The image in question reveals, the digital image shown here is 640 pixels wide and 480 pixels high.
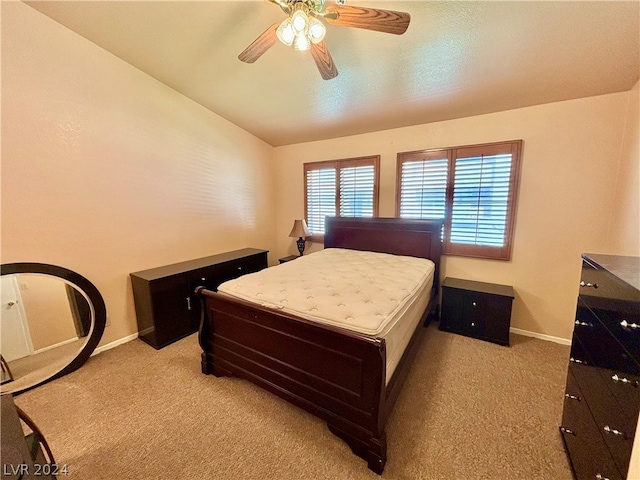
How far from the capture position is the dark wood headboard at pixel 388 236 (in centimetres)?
307

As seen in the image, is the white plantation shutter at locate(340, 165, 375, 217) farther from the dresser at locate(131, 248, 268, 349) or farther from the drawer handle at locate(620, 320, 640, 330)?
the drawer handle at locate(620, 320, 640, 330)

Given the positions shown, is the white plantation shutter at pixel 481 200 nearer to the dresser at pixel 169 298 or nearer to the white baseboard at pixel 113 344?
the dresser at pixel 169 298

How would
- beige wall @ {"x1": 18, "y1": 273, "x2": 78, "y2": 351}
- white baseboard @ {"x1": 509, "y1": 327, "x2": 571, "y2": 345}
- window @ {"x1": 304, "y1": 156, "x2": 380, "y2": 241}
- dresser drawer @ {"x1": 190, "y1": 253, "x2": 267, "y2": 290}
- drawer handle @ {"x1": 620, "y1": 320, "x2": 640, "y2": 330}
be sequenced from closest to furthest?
drawer handle @ {"x1": 620, "y1": 320, "x2": 640, "y2": 330}, beige wall @ {"x1": 18, "y1": 273, "x2": 78, "y2": 351}, white baseboard @ {"x1": 509, "y1": 327, "x2": 571, "y2": 345}, dresser drawer @ {"x1": 190, "y1": 253, "x2": 267, "y2": 290}, window @ {"x1": 304, "y1": 156, "x2": 380, "y2": 241}

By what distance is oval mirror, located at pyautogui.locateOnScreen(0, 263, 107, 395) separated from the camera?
2.05 meters

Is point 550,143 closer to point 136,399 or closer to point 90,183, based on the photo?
point 136,399

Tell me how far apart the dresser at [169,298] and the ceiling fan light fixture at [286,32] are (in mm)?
2367

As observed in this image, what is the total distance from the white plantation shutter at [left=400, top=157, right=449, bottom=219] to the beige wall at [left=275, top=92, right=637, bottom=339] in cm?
27

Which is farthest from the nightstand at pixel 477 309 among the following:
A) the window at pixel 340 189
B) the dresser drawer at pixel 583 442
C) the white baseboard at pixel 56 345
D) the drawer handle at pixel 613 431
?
the white baseboard at pixel 56 345

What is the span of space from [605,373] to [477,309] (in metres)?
1.64

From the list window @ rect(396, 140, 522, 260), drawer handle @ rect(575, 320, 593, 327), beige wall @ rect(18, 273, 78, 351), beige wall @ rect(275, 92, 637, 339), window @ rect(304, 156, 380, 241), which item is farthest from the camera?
window @ rect(304, 156, 380, 241)

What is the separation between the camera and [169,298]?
2.67 meters

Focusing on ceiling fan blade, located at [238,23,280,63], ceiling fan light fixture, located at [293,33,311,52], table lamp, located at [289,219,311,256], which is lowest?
table lamp, located at [289,219,311,256]


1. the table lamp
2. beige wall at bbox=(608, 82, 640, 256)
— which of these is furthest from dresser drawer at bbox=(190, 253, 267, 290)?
beige wall at bbox=(608, 82, 640, 256)

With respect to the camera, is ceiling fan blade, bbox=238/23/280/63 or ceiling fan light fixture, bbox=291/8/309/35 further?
ceiling fan blade, bbox=238/23/280/63
